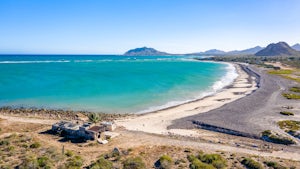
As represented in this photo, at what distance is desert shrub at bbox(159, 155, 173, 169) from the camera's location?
19.4 metres

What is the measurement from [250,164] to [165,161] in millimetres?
7473

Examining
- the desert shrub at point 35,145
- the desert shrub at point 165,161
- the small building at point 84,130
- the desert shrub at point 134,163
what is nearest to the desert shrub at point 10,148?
the desert shrub at point 35,145

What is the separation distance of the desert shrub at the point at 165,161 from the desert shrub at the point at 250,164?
6.62 meters

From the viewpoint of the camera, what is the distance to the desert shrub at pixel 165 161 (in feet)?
63.7

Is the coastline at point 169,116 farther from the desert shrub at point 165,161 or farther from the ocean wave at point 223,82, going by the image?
the ocean wave at point 223,82

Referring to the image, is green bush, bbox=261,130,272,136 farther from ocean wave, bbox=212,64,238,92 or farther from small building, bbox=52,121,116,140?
ocean wave, bbox=212,64,238,92

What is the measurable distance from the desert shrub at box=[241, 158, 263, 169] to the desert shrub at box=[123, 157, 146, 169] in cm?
906

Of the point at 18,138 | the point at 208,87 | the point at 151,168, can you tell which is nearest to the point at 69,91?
the point at 18,138

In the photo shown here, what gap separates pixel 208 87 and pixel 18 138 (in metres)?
56.5

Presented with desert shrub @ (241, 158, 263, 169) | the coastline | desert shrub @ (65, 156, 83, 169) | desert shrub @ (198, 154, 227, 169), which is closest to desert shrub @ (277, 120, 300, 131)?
the coastline

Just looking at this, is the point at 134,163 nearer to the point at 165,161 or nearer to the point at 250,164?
the point at 165,161

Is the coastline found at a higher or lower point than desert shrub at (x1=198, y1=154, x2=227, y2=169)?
lower

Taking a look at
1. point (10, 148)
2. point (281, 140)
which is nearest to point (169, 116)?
point (281, 140)

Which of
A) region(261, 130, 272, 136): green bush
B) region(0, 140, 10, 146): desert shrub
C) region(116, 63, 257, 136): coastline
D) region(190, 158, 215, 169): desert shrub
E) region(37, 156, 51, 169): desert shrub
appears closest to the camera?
region(37, 156, 51, 169): desert shrub
